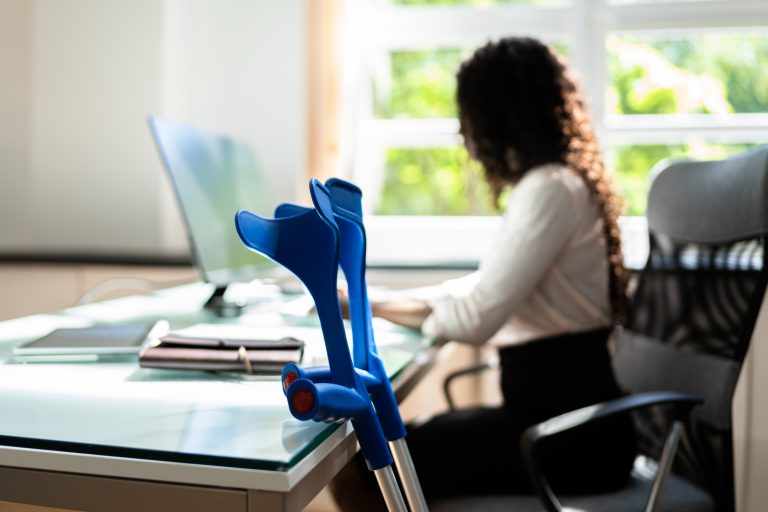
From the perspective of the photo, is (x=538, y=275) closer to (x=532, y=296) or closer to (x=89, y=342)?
(x=532, y=296)

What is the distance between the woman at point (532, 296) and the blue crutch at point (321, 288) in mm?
588

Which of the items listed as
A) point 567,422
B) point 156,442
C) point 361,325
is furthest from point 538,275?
point 156,442

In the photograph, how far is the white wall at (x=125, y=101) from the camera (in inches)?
120

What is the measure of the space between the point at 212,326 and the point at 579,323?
72cm

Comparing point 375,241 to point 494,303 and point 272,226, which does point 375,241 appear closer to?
point 494,303

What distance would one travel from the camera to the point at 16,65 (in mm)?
3217

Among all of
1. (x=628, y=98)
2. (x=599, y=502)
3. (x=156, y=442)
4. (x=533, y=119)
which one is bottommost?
(x=599, y=502)

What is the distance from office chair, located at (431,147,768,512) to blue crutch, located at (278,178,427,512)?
10.6 inches

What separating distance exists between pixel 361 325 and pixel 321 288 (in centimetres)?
13

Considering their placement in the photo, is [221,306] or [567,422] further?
[221,306]

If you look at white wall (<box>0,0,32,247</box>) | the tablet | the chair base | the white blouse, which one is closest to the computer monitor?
the tablet

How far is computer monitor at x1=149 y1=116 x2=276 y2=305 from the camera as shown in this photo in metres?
1.69

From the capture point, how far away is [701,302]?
4.86 feet

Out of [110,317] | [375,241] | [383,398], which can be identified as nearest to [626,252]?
[375,241]
